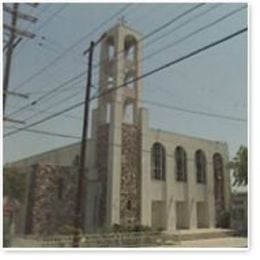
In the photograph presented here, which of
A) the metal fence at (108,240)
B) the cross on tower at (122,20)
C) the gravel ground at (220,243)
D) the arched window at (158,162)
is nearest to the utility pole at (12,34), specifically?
the cross on tower at (122,20)

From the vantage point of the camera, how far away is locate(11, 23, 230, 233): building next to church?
265 centimetres

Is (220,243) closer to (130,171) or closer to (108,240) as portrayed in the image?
(108,240)

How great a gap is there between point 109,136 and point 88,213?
438 millimetres

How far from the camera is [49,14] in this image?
8.66 feet

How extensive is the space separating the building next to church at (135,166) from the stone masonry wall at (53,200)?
0.01 meters

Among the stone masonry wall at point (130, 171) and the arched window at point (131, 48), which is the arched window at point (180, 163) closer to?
the stone masonry wall at point (130, 171)

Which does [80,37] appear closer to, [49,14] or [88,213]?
[49,14]

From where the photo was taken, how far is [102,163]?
2.85 m

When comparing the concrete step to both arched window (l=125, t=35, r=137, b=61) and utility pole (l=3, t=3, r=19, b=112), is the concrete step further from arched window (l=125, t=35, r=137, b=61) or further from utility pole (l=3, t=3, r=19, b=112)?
utility pole (l=3, t=3, r=19, b=112)

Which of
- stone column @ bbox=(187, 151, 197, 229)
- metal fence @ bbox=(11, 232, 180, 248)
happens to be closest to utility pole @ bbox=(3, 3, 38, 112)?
metal fence @ bbox=(11, 232, 180, 248)

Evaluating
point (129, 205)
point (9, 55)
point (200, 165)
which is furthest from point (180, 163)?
point (9, 55)

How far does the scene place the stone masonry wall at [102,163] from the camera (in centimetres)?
269

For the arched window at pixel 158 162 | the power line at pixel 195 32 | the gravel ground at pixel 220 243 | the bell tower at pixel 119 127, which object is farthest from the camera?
the arched window at pixel 158 162
